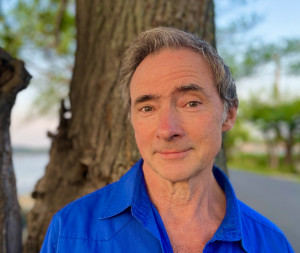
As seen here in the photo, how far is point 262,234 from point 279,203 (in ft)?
27.8

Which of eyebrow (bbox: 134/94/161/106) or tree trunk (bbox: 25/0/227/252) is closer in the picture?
eyebrow (bbox: 134/94/161/106)

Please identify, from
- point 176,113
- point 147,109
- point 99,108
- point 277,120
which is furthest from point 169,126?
point 277,120

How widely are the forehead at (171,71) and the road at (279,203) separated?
208 inches

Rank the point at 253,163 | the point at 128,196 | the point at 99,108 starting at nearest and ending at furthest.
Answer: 1. the point at 128,196
2. the point at 99,108
3. the point at 253,163

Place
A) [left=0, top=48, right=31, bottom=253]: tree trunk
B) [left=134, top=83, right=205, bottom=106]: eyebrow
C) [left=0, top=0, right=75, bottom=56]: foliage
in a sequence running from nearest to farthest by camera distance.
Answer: [left=134, top=83, right=205, bottom=106]: eyebrow, [left=0, top=48, right=31, bottom=253]: tree trunk, [left=0, top=0, right=75, bottom=56]: foliage

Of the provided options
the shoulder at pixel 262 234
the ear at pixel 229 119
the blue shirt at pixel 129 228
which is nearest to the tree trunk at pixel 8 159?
the blue shirt at pixel 129 228

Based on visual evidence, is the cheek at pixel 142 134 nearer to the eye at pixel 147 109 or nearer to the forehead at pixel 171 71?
the eye at pixel 147 109

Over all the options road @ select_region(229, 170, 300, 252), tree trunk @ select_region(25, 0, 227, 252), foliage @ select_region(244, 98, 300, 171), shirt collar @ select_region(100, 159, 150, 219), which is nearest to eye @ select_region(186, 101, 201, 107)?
shirt collar @ select_region(100, 159, 150, 219)

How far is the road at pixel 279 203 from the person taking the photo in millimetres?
7191

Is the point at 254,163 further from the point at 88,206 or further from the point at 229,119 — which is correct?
the point at 88,206

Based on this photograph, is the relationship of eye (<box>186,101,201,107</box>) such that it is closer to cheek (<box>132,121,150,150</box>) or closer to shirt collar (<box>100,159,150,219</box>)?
cheek (<box>132,121,150,150</box>)

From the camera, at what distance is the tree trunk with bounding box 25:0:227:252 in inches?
99.0

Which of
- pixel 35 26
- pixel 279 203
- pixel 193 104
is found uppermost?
pixel 35 26

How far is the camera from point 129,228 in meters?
1.60
